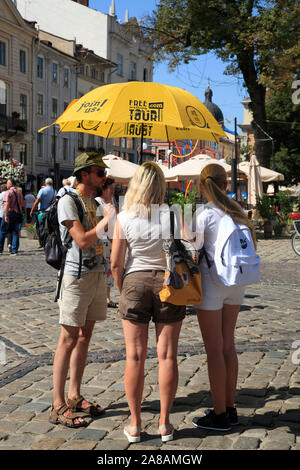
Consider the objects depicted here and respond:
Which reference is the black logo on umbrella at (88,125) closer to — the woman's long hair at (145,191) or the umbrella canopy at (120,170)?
the woman's long hair at (145,191)

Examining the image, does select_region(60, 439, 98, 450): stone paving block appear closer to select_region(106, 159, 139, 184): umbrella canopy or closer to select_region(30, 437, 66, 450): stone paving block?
select_region(30, 437, 66, 450): stone paving block

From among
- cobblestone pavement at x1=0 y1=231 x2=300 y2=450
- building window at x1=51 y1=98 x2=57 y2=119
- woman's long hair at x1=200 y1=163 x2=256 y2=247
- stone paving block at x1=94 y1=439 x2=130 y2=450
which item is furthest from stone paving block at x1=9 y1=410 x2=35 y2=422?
building window at x1=51 y1=98 x2=57 y2=119

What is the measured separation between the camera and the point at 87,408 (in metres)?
4.33

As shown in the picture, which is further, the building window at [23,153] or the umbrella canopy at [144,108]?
the building window at [23,153]

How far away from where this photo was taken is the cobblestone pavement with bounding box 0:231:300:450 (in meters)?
3.86

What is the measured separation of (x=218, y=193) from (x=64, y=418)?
1.77 m

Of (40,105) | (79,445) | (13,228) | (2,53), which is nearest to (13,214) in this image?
(13,228)

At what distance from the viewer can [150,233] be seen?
378cm

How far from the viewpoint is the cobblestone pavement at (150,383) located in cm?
386

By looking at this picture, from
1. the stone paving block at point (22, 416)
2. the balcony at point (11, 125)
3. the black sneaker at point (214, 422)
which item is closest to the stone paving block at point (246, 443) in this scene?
the black sneaker at point (214, 422)

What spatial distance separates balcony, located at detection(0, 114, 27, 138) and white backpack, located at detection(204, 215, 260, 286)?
40.8m

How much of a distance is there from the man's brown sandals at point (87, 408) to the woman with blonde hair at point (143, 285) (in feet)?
1.62

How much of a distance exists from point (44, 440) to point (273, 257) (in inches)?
489
